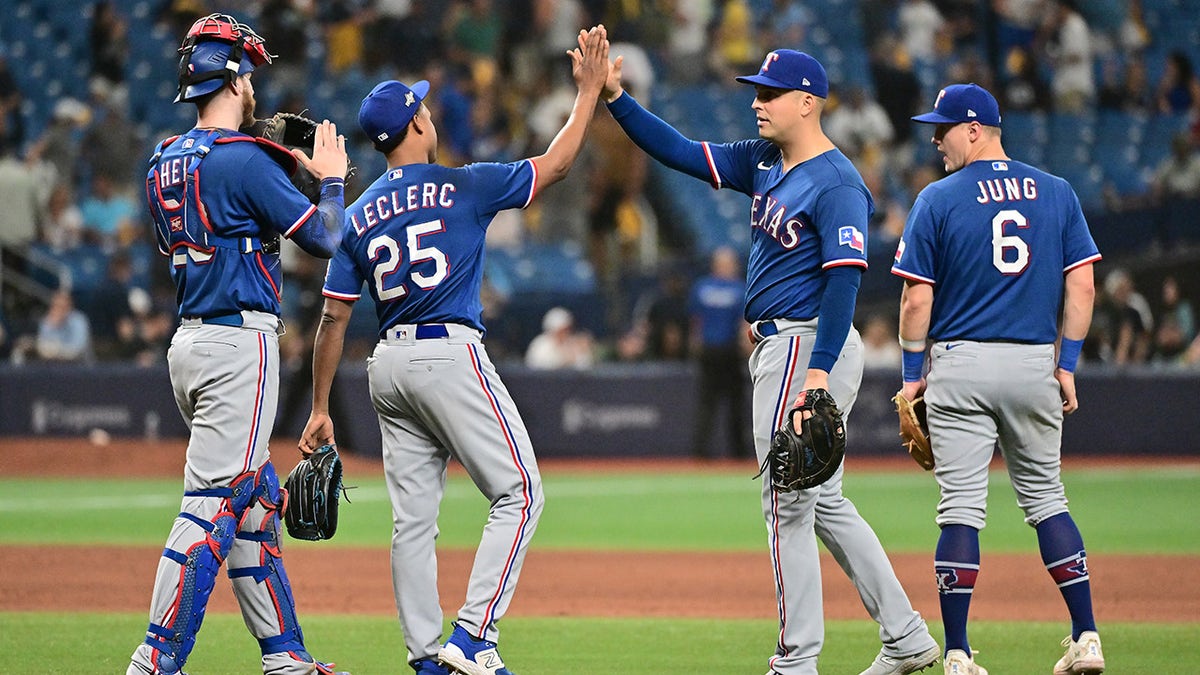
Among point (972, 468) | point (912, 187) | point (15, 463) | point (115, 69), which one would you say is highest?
point (115, 69)

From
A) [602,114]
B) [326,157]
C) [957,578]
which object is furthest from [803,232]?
[602,114]

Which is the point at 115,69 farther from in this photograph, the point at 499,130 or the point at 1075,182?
the point at 1075,182

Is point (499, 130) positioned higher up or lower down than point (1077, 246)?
higher up

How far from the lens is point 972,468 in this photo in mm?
5984

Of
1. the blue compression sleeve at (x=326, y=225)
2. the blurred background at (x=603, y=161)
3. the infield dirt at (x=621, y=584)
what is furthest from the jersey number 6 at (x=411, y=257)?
the blurred background at (x=603, y=161)

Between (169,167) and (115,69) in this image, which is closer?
(169,167)

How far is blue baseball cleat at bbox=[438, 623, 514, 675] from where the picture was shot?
5.30 m

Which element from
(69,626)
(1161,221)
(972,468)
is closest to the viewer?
(972,468)

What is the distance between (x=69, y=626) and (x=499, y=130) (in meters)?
13.1

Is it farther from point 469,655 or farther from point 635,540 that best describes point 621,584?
point 469,655

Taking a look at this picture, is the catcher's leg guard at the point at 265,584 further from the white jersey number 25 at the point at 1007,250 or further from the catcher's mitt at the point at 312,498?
the white jersey number 25 at the point at 1007,250

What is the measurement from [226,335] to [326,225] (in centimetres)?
53

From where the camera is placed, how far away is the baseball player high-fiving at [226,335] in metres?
5.29

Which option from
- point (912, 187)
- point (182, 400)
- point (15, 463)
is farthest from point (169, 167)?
point (912, 187)
